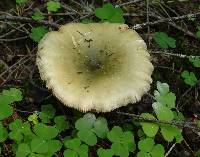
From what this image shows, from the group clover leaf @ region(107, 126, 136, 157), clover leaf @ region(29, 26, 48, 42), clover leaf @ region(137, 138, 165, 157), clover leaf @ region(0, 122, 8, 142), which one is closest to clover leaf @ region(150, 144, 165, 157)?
clover leaf @ region(137, 138, 165, 157)

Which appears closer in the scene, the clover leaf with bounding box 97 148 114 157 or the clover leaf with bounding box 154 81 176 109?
the clover leaf with bounding box 97 148 114 157

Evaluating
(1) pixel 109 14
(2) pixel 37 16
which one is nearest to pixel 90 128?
(1) pixel 109 14

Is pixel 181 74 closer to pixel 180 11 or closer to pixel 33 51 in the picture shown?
pixel 180 11

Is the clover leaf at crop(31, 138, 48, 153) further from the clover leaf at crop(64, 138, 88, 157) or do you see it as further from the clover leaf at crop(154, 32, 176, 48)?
the clover leaf at crop(154, 32, 176, 48)

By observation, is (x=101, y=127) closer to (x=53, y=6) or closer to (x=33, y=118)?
(x=33, y=118)

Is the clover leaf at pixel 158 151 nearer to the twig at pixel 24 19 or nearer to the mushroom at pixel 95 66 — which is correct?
the mushroom at pixel 95 66
